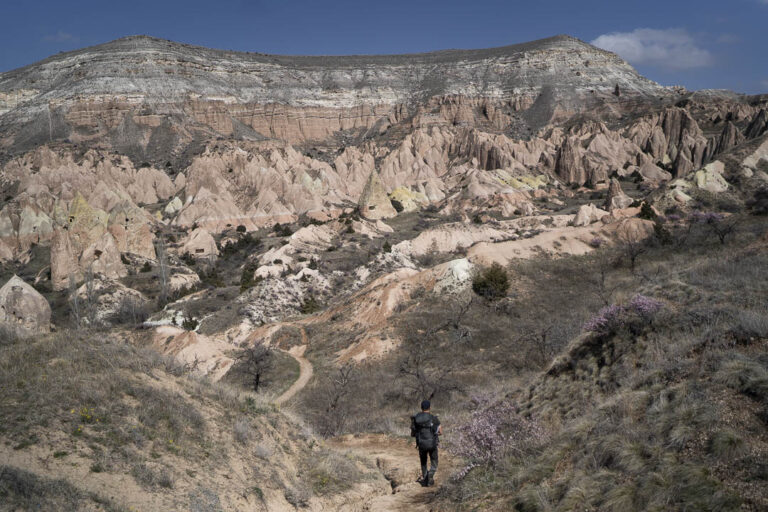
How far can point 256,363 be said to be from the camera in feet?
82.7

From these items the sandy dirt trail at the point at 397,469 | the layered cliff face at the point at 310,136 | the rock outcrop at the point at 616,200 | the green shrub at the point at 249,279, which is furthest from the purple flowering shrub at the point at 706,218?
the green shrub at the point at 249,279

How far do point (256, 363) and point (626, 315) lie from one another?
61.3 feet

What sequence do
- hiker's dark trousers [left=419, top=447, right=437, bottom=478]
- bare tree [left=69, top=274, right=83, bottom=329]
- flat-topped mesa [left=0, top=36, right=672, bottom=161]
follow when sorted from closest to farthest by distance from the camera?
hiker's dark trousers [left=419, top=447, right=437, bottom=478], bare tree [left=69, top=274, right=83, bottom=329], flat-topped mesa [left=0, top=36, right=672, bottom=161]

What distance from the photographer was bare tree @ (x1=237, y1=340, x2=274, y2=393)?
2575 cm

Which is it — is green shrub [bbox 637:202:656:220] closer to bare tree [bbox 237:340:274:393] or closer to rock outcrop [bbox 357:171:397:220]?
Answer: bare tree [bbox 237:340:274:393]

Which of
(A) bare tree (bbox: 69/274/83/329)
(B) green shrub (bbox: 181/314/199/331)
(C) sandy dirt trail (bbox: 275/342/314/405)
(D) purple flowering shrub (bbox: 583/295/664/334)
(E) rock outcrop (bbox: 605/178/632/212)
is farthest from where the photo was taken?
(E) rock outcrop (bbox: 605/178/632/212)

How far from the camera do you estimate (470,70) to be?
6722 inches

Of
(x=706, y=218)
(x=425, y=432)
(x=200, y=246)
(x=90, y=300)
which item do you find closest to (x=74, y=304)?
(x=90, y=300)

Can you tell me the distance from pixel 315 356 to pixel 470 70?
16165 centimetres

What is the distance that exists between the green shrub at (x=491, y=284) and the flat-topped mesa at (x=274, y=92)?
368ft

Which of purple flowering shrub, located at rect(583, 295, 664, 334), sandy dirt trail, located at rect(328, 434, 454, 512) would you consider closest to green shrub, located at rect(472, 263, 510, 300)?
sandy dirt trail, located at rect(328, 434, 454, 512)

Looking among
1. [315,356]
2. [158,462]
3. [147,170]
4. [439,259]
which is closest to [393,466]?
[158,462]

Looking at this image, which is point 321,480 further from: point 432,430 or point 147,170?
point 147,170

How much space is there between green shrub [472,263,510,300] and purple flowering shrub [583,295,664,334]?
1858cm
